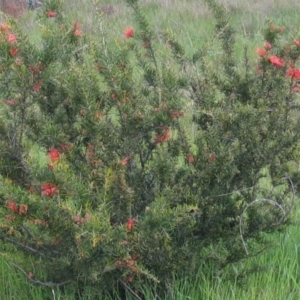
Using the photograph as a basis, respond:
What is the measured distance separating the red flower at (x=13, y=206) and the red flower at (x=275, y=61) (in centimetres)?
124

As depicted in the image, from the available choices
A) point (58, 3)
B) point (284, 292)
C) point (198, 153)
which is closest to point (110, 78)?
point (198, 153)

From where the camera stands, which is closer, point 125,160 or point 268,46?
point 125,160

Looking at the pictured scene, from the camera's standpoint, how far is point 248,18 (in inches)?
391

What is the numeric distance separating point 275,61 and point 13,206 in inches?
49.3

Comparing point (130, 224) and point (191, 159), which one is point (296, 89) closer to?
point (191, 159)

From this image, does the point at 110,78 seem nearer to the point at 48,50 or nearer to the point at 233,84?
the point at 48,50

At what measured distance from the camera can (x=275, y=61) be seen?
10.5 ft

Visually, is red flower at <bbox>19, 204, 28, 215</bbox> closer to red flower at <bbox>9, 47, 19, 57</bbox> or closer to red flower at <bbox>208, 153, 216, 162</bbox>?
red flower at <bbox>9, 47, 19, 57</bbox>

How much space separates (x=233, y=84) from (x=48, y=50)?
106 cm

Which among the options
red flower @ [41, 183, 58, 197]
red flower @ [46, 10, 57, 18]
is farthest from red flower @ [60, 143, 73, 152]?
red flower @ [46, 10, 57, 18]

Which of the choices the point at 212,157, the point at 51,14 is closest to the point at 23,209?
the point at 212,157

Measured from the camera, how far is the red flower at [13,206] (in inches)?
105

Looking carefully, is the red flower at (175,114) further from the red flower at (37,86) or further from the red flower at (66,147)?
the red flower at (37,86)

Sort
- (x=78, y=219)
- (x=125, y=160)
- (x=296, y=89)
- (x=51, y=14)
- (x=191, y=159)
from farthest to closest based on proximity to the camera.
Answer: (x=51, y=14) → (x=296, y=89) → (x=191, y=159) → (x=125, y=160) → (x=78, y=219)
